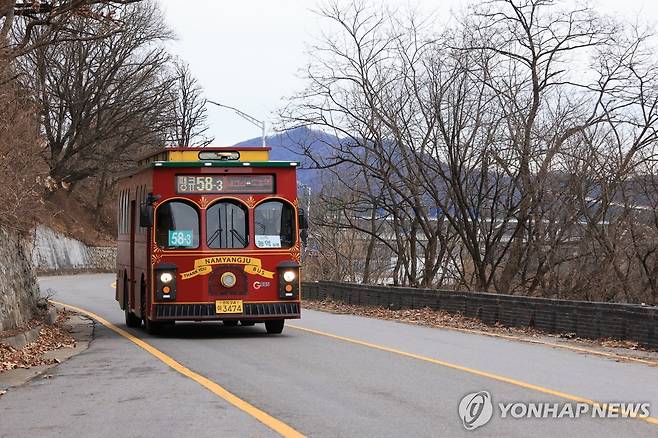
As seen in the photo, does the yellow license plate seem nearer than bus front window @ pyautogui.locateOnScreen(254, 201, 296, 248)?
Yes

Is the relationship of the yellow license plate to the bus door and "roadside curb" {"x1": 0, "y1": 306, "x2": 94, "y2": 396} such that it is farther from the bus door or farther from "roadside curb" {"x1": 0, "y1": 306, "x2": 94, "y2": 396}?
the bus door

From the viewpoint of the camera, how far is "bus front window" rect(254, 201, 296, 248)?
60.2ft

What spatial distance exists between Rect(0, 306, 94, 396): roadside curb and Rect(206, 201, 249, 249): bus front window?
298 centimetres

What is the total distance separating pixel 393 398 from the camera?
10.3 m

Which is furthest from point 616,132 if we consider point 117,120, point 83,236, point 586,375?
point 83,236

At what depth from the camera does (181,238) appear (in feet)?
59.5

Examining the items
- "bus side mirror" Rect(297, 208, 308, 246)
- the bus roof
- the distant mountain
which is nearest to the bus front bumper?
"bus side mirror" Rect(297, 208, 308, 246)

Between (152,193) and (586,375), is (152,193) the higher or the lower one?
the higher one

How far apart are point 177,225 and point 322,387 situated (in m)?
7.66

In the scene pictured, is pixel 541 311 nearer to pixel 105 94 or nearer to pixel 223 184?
pixel 223 184

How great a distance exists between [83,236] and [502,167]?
46.7 metres

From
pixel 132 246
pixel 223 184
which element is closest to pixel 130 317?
pixel 132 246

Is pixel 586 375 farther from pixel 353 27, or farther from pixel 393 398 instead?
pixel 353 27

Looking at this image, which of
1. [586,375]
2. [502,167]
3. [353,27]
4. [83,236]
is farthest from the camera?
[83,236]
